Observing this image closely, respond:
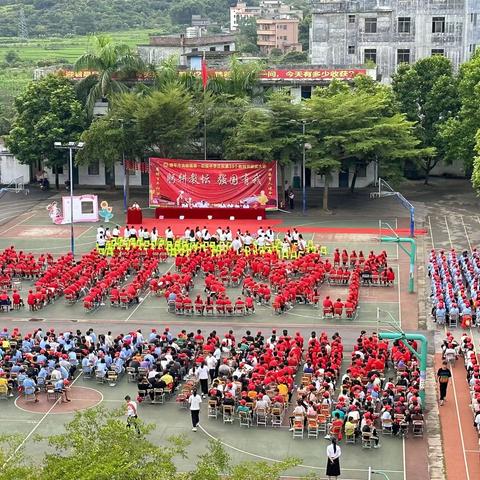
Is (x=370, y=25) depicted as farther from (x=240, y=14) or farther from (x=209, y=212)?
(x=240, y=14)

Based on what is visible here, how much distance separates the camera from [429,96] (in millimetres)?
66375

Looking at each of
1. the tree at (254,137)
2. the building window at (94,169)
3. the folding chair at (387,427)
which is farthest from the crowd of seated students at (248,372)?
the building window at (94,169)

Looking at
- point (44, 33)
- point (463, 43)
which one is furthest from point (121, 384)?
point (44, 33)

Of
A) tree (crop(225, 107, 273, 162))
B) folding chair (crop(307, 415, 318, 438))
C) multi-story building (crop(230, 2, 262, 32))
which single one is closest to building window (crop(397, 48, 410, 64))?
tree (crop(225, 107, 273, 162))

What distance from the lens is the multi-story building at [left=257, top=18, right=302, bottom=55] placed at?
539 feet

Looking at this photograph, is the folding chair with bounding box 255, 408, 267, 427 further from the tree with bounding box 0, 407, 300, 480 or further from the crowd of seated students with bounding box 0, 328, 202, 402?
the tree with bounding box 0, 407, 300, 480

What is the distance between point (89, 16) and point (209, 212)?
120670mm

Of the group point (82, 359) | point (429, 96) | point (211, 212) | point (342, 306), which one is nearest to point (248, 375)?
point (82, 359)

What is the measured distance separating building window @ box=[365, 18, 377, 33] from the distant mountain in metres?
94.7

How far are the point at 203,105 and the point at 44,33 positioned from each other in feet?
383

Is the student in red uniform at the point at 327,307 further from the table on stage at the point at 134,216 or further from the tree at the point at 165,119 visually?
the tree at the point at 165,119

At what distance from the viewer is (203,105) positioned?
2552 inches

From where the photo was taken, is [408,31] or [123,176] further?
[408,31]

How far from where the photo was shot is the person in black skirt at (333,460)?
26938 mm
